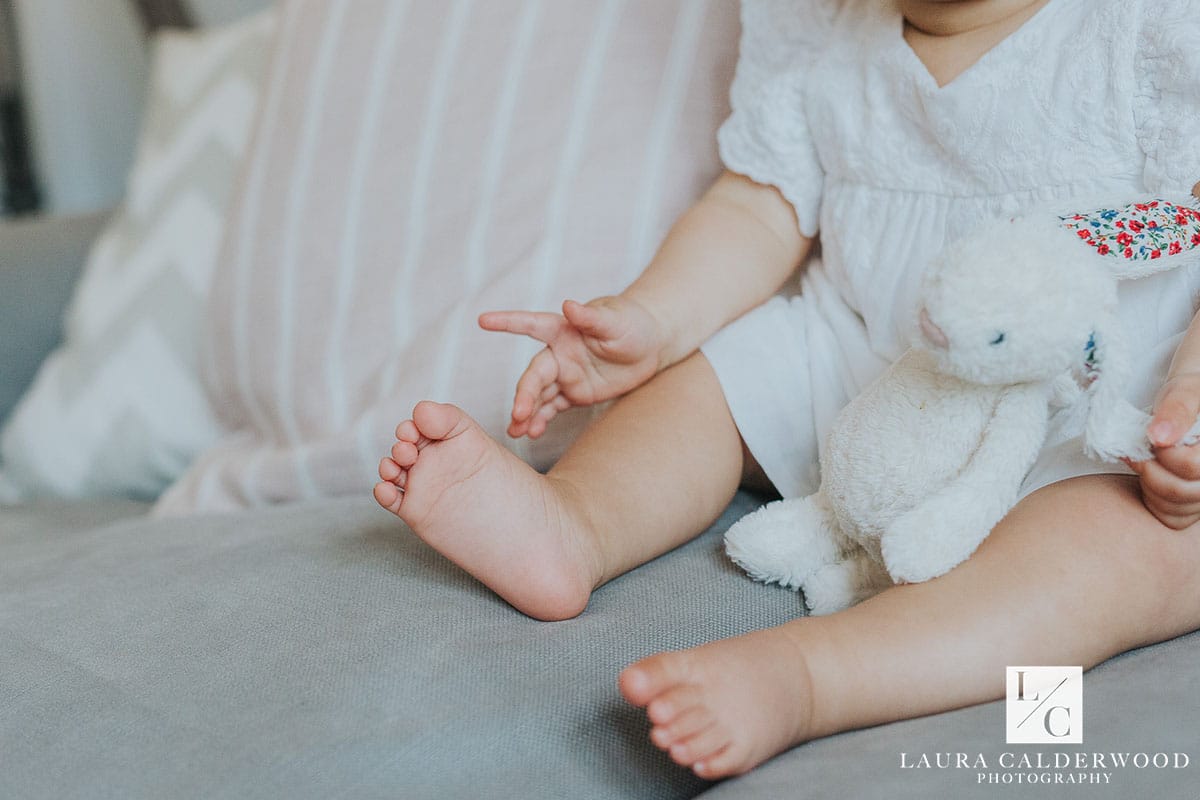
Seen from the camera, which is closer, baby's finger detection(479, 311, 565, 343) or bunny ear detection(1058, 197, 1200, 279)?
bunny ear detection(1058, 197, 1200, 279)

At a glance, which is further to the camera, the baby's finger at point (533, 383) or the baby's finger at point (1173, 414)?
the baby's finger at point (533, 383)

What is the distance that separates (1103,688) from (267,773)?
40cm

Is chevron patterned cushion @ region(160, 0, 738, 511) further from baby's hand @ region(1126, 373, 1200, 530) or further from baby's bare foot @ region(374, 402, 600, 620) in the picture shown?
baby's hand @ region(1126, 373, 1200, 530)

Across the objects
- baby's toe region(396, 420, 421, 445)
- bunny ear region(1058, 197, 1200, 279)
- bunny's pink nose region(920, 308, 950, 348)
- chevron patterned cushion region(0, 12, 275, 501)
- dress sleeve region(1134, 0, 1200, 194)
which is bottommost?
chevron patterned cushion region(0, 12, 275, 501)

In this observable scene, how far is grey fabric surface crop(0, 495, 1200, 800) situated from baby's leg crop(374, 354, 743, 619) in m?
0.02

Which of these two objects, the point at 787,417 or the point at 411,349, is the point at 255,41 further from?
the point at 787,417

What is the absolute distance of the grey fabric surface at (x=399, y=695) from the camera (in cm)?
51

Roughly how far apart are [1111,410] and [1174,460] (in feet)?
0.12

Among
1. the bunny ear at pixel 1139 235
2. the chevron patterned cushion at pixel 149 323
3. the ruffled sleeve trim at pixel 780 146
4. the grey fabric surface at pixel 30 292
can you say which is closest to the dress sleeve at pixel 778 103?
the ruffled sleeve trim at pixel 780 146

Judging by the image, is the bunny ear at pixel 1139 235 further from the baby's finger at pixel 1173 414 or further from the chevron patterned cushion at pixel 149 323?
the chevron patterned cushion at pixel 149 323

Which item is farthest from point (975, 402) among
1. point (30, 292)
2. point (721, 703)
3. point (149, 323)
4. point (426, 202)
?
point (30, 292)

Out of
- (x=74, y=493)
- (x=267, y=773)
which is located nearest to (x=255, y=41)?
(x=74, y=493)
